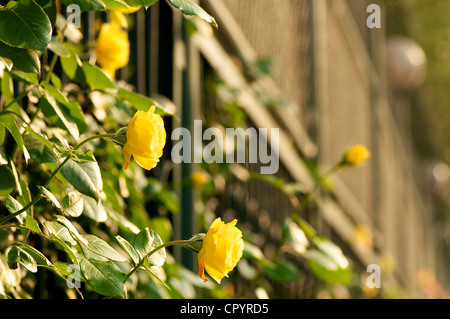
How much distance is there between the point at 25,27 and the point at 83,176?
0.58 feet

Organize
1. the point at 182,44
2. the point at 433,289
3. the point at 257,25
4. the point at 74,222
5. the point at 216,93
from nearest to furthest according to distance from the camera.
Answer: the point at 74,222 → the point at 182,44 → the point at 216,93 → the point at 257,25 → the point at 433,289

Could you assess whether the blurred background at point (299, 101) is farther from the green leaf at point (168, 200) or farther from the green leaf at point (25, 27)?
the green leaf at point (25, 27)

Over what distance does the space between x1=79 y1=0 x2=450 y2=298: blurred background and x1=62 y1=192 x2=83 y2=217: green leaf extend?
60 cm

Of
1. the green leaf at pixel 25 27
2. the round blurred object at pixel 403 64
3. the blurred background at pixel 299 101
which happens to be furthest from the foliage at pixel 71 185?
the round blurred object at pixel 403 64

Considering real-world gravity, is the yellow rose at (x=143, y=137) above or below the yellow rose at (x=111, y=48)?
below

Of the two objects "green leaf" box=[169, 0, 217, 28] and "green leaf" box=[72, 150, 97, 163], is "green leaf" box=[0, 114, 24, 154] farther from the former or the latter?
"green leaf" box=[169, 0, 217, 28]

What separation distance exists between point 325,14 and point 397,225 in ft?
10.4

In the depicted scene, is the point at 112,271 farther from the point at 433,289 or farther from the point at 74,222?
the point at 433,289

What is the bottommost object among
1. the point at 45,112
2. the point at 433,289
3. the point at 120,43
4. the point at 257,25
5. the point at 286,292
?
the point at 433,289

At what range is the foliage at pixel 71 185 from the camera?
2.64 ft

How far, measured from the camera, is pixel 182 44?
1838mm

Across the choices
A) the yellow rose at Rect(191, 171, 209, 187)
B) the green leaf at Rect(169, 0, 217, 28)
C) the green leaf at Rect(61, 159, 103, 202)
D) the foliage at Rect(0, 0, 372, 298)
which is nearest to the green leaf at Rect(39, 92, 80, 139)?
the foliage at Rect(0, 0, 372, 298)
